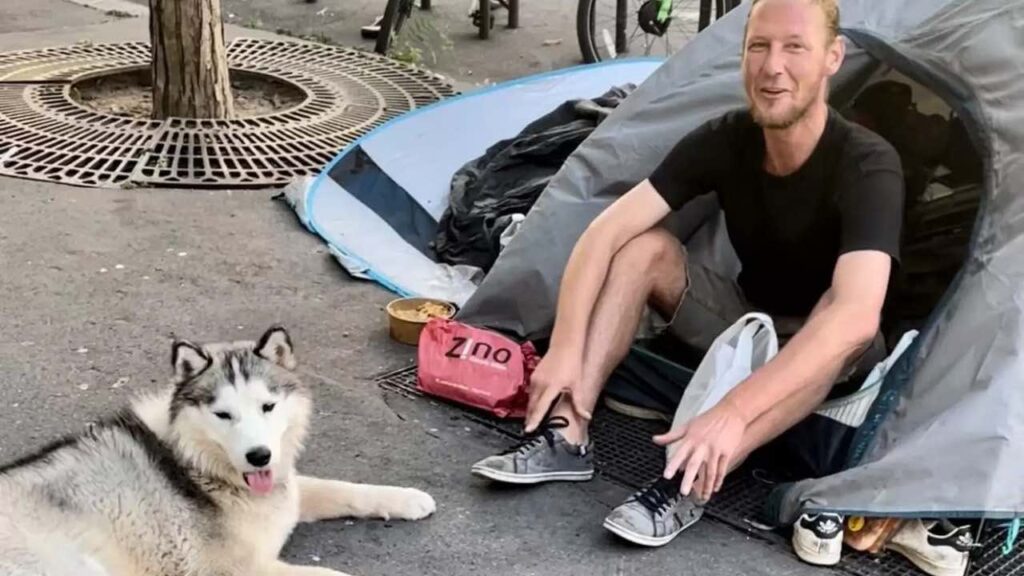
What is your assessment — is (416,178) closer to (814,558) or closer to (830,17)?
(830,17)

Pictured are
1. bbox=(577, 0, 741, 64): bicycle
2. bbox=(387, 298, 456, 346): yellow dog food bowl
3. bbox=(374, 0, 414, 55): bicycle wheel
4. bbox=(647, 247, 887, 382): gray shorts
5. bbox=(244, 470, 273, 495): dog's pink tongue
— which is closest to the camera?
bbox=(244, 470, 273, 495): dog's pink tongue

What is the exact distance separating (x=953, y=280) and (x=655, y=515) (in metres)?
1.07

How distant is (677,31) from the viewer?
855 cm

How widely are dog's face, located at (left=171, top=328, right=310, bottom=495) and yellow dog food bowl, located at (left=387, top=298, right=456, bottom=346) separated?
125 centimetres

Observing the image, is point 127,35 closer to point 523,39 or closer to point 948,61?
point 523,39

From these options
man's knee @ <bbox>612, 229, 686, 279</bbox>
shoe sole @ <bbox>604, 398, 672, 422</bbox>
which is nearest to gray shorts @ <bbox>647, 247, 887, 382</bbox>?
man's knee @ <bbox>612, 229, 686, 279</bbox>

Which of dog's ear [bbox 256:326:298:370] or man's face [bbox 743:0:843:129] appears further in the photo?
man's face [bbox 743:0:843:129]

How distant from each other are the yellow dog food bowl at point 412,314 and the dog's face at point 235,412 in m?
1.25

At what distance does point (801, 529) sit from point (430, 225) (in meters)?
2.40

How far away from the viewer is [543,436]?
3365 mm

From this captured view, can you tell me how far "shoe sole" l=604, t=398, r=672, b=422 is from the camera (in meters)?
3.72

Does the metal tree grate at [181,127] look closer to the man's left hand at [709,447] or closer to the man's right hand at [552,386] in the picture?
the man's right hand at [552,386]

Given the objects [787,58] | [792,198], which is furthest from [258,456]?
[787,58]

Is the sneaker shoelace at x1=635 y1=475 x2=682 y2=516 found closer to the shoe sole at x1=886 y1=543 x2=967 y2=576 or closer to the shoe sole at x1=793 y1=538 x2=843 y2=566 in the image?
the shoe sole at x1=793 y1=538 x2=843 y2=566
